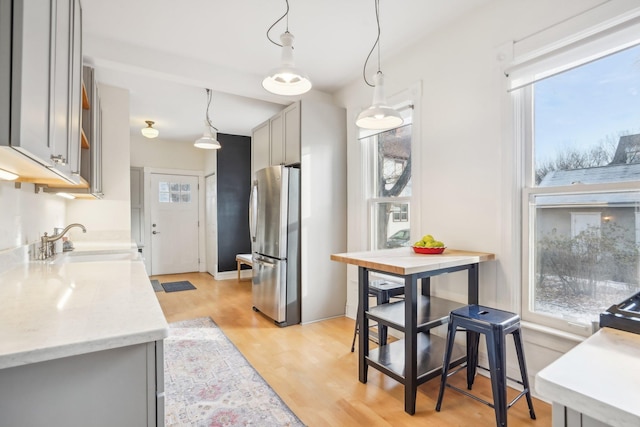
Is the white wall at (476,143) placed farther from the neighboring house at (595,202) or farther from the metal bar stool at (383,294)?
the metal bar stool at (383,294)

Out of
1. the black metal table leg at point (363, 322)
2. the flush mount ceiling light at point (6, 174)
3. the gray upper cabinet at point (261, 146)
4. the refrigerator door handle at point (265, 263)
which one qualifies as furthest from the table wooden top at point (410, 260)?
the gray upper cabinet at point (261, 146)

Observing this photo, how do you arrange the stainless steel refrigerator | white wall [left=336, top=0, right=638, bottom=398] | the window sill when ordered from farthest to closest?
the stainless steel refrigerator → white wall [left=336, top=0, right=638, bottom=398] → the window sill

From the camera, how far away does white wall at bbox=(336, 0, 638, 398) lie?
212cm

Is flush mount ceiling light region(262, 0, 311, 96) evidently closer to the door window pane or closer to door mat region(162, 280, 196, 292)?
door mat region(162, 280, 196, 292)

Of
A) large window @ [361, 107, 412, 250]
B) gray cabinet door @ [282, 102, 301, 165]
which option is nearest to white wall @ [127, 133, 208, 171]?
gray cabinet door @ [282, 102, 301, 165]

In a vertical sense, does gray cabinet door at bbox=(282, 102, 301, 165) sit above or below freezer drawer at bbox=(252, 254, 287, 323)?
above

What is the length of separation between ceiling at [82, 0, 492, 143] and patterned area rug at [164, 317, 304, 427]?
2427 mm

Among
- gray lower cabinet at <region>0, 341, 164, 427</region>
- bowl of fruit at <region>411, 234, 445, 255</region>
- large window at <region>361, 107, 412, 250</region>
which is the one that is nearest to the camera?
gray lower cabinet at <region>0, 341, 164, 427</region>

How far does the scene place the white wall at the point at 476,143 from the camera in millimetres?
2125

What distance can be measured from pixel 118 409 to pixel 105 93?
3.65m

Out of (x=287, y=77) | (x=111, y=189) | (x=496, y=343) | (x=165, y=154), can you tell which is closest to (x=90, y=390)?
(x=287, y=77)

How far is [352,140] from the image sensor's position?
12.0ft

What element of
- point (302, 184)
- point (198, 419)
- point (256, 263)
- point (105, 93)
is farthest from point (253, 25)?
point (198, 419)

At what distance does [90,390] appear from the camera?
2.87 ft
